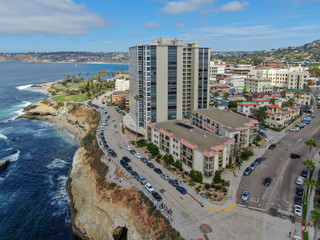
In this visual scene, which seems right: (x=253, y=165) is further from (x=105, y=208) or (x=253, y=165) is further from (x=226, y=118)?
(x=105, y=208)

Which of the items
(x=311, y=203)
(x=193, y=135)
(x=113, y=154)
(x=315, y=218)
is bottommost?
(x=311, y=203)

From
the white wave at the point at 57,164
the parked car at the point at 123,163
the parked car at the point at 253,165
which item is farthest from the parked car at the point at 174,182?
the white wave at the point at 57,164

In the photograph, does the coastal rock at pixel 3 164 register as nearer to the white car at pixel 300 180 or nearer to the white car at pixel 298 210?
the white car at pixel 298 210

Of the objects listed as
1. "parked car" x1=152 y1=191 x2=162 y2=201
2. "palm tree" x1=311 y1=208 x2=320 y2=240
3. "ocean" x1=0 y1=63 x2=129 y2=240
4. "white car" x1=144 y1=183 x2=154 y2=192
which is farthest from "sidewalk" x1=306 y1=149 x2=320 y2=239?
"ocean" x1=0 y1=63 x2=129 y2=240

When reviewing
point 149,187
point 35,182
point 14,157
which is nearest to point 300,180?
point 149,187

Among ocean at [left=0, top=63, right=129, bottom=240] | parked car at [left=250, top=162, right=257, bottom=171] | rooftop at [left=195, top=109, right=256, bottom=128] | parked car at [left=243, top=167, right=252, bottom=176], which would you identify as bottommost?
ocean at [left=0, top=63, right=129, bottom=240]

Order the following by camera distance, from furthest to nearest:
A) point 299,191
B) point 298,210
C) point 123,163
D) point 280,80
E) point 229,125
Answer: point 280,80
point 229,125
point 123,163
point 299,191
point 298,210

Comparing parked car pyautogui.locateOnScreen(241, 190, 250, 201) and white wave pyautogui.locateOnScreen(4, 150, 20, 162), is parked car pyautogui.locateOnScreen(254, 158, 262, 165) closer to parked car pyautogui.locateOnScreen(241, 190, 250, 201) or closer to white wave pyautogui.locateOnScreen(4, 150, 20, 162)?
parked car pyautogui.locateOnScreen(241, 190, 250, 201)
